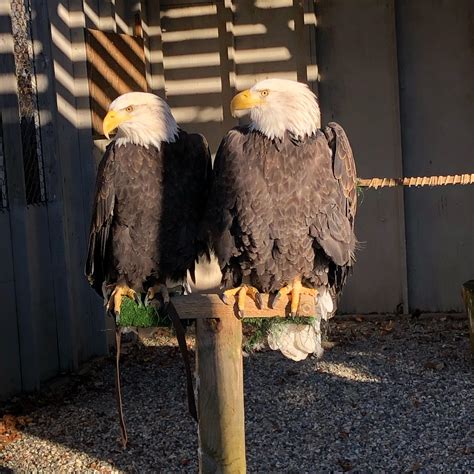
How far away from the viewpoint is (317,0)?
738 cm

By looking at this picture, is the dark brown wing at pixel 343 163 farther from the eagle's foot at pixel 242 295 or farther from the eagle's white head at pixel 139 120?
the eagle's white head at pixel 139 120

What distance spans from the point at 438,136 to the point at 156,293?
4.05m

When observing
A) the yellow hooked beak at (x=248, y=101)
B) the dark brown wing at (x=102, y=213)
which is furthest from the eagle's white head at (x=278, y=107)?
the dark brown wing at (x=102, y=213)

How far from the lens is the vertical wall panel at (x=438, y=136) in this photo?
7227 mm

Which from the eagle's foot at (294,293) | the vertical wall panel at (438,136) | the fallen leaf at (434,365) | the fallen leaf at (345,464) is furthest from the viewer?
the vertical wall panel at (438,136)

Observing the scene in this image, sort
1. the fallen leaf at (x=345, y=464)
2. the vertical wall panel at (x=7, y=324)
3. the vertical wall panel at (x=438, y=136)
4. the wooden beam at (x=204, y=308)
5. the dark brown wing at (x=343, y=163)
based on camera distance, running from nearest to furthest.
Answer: the wooden beam at (x=204, y=308), the dark brown wing at (x=343, y=163), the fallen leaf at (x=345, y=464), the vertical wall panel at (x=7, y=324), the vertical wall panel at (x=438, y=136)

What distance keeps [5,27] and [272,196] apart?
2666 mm

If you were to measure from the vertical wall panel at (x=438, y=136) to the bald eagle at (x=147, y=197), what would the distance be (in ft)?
12.7

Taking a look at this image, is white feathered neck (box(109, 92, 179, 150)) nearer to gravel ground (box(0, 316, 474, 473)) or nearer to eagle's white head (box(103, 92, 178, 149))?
eagle's white head (box(103, 92, 178, 149))

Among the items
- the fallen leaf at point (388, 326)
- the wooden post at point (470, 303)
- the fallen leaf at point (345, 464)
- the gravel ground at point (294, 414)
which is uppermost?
the wooden post at point (470, 303)

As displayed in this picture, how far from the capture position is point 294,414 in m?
5.29

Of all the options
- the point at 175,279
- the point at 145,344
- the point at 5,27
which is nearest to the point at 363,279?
the point at 145,344

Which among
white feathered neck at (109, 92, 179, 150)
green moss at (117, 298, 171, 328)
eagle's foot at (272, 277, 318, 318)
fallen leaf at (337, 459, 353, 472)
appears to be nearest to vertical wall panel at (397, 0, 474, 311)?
fallen leaf at (337, 459, 353, 472)

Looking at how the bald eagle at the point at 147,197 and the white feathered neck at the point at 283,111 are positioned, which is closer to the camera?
the white feathered neck at the point at 283,111
